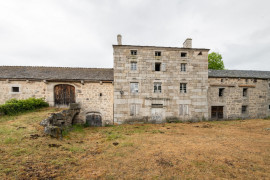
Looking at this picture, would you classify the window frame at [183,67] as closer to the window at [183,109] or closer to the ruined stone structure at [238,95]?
the ruined stone structure at [238,95]

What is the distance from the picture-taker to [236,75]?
1287 centimetres

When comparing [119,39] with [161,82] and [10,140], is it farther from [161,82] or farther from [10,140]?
[10,140]

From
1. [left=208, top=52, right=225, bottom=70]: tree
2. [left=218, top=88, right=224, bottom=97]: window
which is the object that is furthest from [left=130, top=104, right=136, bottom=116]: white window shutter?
[left=208, top=52, right=225, bottom=70]: tree

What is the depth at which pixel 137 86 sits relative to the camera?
11422mm

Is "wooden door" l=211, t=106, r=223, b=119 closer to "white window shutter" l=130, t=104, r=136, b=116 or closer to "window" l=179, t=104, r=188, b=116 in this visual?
"window" l=179, t=104, r=188, b=116

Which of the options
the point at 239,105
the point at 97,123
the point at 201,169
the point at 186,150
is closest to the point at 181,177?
the point at 201,169

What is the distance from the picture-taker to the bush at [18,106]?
749cm

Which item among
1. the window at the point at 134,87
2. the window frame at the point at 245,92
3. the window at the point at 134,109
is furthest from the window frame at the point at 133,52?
the window frame at the point at 245,92

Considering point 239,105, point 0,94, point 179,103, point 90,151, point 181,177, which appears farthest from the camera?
point 239,105

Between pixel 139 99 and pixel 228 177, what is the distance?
8317 mm

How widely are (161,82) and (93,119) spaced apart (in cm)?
819

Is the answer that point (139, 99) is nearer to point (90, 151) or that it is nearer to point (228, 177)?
point (90, 151)

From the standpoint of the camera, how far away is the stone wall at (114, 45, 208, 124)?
36.8 feet

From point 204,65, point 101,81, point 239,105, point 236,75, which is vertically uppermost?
point 204,65
